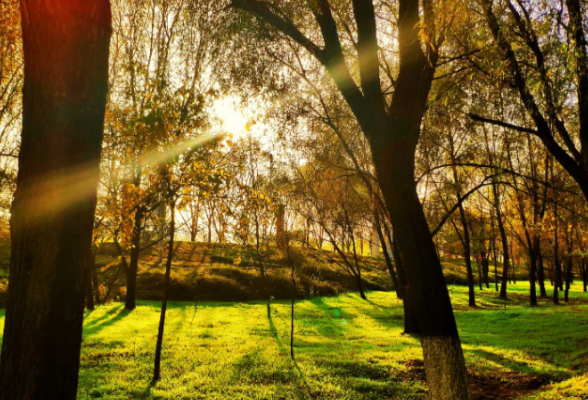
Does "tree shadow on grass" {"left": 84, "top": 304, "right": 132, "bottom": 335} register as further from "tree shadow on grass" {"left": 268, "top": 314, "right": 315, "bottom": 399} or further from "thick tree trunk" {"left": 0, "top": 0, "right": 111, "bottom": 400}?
"thick tree trunk" {"left": 0, "top": 0, "right": 111, "bottom": 400}

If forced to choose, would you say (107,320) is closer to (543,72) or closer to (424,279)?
(424,279)

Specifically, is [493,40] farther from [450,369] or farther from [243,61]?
[450,369]

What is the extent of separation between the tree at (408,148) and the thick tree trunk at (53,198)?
3785 millimetres

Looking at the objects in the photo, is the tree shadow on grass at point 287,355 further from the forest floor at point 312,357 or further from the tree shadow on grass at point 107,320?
the tree shadow on grass at point 107,320

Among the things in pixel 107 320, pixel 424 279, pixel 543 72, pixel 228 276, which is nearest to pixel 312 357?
pixel 424 279

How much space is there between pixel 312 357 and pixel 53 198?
8.92 meters

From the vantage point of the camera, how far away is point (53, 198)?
8.68 ft

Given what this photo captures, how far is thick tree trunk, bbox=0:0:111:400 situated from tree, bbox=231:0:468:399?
3.78 meters

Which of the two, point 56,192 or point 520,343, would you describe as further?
point 520,343

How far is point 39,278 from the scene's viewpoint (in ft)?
8.35

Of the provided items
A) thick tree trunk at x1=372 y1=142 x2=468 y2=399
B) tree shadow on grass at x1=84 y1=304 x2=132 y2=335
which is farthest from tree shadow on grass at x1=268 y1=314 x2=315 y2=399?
tree shadow on grass at x1=84 y1=304 x2=132 y2=335

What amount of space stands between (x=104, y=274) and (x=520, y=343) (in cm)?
2526

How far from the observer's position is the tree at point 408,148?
4.81 metres

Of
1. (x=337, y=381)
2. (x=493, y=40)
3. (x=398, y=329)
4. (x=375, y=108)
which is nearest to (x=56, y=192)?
(x=375, y=108)
